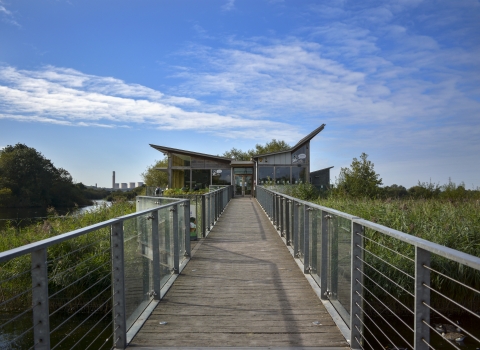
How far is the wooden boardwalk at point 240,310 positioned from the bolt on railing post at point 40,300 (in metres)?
1.69

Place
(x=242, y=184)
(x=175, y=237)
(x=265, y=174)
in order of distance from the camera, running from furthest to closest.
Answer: (x=242, y=184), (x=265, y=174), (x=175, y=237)

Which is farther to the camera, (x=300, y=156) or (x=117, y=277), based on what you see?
(x=300, y=156)

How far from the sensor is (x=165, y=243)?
590 centimetres

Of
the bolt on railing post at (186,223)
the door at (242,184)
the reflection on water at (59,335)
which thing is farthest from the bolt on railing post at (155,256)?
the door at (242,184)

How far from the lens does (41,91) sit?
25094 mm

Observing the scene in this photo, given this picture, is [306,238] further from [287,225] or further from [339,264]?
[287,225]

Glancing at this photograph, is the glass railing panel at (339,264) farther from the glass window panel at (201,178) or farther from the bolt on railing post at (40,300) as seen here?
the glass window panel at (201,178)

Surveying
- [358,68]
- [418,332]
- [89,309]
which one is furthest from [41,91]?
[418,332]

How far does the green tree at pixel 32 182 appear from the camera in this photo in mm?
47875

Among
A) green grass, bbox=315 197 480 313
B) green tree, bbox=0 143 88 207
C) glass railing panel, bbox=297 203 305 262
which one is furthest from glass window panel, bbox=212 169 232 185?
glass railing panel, bbox=297 203 305 262

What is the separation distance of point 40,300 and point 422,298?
6.74 ft

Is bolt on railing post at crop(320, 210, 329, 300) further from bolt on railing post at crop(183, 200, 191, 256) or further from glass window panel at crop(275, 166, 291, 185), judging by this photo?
glass window panel at crop(275, 166, 291, 185)

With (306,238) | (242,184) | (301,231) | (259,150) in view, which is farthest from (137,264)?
(259,150)

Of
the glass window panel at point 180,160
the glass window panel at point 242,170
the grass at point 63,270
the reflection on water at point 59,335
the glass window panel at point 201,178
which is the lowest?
the reflection on water at point 59,335
